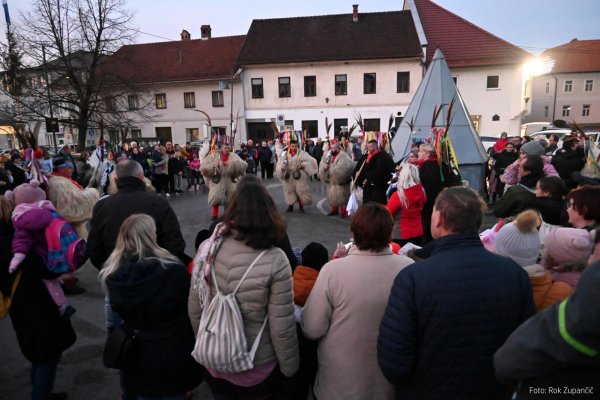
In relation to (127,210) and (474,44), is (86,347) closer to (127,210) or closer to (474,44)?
(127,210)

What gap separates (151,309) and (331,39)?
31.1 metres

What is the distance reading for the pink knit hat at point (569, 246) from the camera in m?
2.53

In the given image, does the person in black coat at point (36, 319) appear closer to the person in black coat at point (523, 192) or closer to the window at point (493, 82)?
the person in black coat at point (523, 192)

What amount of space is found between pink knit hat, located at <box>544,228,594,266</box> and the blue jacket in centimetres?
91

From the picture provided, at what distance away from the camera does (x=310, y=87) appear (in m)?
30.3

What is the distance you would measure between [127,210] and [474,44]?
32146mm

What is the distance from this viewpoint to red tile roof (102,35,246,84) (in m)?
31.7

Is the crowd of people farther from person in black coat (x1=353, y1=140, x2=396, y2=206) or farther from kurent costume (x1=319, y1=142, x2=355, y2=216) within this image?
kurent costume (x1=319, y1=142, x2=355, y2=216)

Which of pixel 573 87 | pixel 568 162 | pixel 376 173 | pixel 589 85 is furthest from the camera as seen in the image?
pixel 573 87

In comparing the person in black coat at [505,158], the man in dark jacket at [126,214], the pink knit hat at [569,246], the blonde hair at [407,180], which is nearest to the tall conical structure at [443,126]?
the person in black coat at [505,158]

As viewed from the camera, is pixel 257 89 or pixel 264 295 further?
pixel 257 89

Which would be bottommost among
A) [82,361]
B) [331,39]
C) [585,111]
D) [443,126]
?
[82,361]

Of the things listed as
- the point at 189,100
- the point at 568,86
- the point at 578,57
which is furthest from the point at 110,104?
the point at 578,57

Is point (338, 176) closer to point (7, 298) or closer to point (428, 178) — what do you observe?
point (428, 178)
